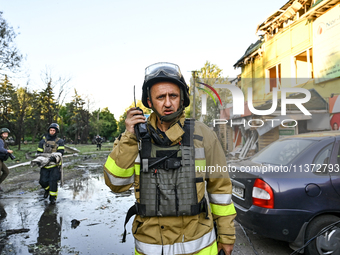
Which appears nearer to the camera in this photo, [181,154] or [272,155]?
[181,154]

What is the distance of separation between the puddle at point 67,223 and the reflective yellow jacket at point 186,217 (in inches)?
91.2

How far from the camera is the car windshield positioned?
362 cm

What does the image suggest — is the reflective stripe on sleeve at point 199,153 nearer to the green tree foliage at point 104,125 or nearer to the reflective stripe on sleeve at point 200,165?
the reflective stripe on sleeve at point 200,165

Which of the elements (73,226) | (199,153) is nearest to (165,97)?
(199,153)

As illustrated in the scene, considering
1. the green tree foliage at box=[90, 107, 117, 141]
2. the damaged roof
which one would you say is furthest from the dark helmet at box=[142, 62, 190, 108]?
the green tree foliage at box=[90, 107, 117, 141]

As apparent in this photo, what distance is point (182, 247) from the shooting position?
1686 mm

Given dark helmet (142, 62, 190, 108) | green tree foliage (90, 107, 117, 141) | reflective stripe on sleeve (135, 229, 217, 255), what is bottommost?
reflective stripe on sleeve (135, 229, 217, 255)

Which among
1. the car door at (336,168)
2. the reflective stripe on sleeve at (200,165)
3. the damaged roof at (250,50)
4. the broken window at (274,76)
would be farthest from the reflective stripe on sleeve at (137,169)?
the damaged roof at (250,50)

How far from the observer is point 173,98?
198cm

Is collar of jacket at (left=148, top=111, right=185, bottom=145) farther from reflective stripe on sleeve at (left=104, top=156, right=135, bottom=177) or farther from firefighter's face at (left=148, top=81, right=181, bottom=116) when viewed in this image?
reflective stripe on sleeve at (left=104, top=156, right=135, bottom=177)

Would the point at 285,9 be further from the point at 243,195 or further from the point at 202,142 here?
the point at 202,142

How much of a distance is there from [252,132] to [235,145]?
0.43 m

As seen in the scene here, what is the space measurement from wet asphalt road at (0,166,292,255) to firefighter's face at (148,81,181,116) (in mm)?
2690

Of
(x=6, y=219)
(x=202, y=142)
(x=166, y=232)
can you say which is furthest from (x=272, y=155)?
(x=6, y=219)
